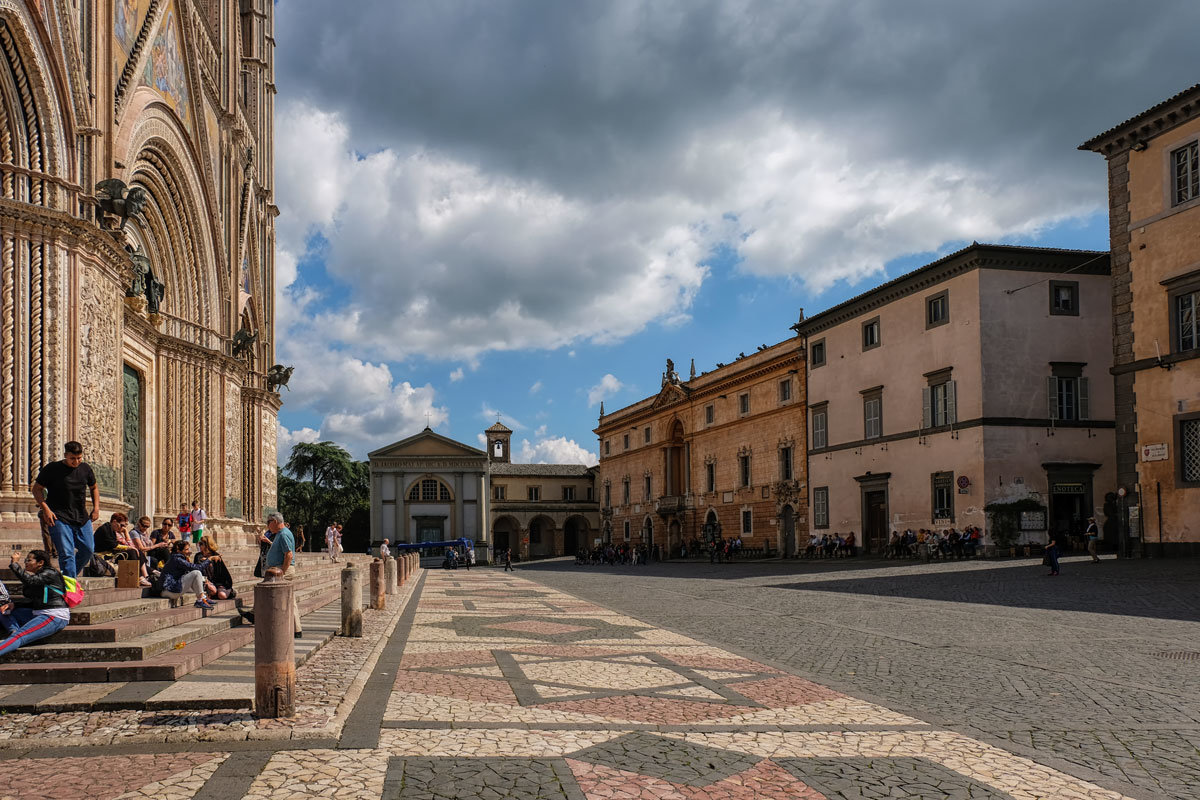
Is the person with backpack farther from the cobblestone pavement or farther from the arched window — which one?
the arched window

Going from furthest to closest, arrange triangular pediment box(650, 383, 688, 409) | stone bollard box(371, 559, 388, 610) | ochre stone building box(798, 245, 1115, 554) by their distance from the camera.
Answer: triangular pediment box(650, 383, 688, 409) < ochre stone building box(798, 245, 1115, 554) < stone bollard box(371, 559, 388, 610)

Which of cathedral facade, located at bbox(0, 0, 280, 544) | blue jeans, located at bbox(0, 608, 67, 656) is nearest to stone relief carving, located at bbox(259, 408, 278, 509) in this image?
cathedral facade, located at bbox(0, 0, 280, 544)

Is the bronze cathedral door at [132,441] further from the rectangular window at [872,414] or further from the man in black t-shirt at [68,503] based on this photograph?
the rectangular window at [872,414]

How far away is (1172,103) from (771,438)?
85.3 feet

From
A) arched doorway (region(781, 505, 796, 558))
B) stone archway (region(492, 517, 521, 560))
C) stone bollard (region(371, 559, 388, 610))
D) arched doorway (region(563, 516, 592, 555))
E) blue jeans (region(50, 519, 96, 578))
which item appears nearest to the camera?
blue jeans (region(50, 519, 96, 578))

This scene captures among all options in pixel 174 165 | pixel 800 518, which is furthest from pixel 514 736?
pixel 800 518

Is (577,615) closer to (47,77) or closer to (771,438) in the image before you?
(47,77)

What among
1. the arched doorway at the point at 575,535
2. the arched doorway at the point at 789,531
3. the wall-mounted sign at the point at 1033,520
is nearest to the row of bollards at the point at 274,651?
the wall-mounted sign at the point at 1033,520

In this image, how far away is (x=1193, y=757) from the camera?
5770 mm

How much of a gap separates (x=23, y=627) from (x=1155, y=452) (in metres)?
25.6

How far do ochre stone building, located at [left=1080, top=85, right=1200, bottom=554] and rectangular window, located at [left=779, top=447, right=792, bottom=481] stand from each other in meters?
20.4

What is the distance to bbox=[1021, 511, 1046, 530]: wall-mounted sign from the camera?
31906mm

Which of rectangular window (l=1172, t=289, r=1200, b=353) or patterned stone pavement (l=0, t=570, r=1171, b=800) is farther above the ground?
rectangular window (l=1172, t=289, r=1200, b=353)

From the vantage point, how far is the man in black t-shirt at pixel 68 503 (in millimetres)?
9055
